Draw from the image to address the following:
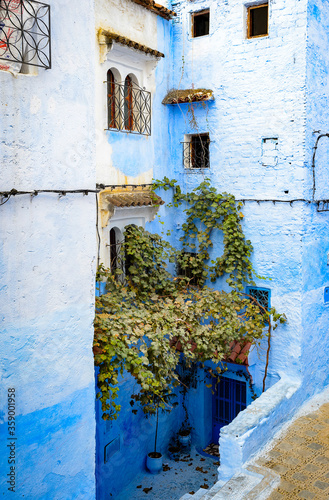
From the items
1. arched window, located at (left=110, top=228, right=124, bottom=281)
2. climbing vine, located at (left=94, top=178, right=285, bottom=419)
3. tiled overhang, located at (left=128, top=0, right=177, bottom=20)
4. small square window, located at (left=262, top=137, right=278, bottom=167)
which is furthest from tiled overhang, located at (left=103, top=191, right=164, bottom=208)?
tiled overhang, located at (left=128, top=0, right=177, bottom=20)

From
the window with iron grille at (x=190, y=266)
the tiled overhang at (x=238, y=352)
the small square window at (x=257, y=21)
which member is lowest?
the tiled overhang at (x=238, y=352)

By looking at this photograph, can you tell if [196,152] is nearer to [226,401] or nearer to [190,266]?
[190,266]

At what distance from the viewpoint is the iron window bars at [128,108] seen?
8.98 metres

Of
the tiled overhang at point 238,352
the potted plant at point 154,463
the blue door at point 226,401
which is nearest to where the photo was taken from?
the tiled overhang at point 238,352

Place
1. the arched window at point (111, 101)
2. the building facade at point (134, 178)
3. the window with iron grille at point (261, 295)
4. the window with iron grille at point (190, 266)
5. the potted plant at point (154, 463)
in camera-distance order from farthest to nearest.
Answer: the window with iron grille at point (190, 266) < the potted plant at point (154, 463) < the window with iron grille at point (261, 295) < the arched window at point (111, 101) < the building facade at point (134, 178)

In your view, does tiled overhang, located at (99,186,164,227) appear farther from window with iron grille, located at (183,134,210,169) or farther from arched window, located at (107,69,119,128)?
window with iron grille, located at (183,134,210,169)

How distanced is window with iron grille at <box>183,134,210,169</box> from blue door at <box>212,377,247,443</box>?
492 cm

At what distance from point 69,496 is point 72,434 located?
2.31 feet

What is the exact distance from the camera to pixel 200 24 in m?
10.4

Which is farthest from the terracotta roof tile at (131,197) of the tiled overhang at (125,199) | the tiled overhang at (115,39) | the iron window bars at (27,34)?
the iron window bars at (27,34)

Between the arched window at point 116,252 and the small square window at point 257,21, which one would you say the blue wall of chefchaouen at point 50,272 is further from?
the small square window at point 257,21

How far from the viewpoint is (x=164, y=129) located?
10516 mm

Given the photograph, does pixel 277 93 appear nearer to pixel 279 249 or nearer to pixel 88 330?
pixel 279 249

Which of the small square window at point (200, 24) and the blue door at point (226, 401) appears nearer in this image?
the small square window at point (200, 24)
